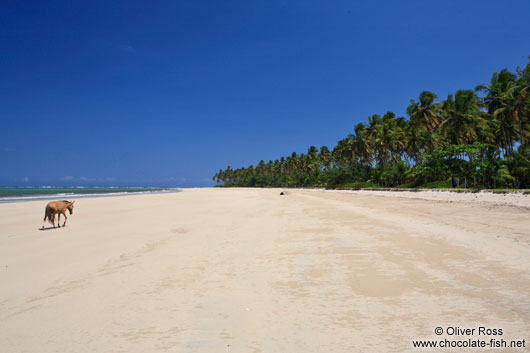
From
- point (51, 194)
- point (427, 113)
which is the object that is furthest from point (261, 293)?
point (51, 194)

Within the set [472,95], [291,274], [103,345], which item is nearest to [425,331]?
[291,274]

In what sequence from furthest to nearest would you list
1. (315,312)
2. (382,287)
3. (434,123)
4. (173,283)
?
(434,123), (173,283), (382,287), (315,312)

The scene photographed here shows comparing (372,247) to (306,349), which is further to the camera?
(372,247)

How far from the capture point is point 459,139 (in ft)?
140

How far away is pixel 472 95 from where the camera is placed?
137 feet

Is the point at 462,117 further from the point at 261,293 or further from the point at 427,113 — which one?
the point at 261,293

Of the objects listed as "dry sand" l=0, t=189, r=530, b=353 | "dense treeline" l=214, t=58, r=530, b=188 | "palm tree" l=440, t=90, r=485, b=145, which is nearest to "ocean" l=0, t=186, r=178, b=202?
"dry sand" l=0, t=189, r=530, b=353

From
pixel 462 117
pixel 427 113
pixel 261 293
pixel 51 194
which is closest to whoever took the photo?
pixel 261 293

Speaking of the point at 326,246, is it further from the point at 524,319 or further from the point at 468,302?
the point at 524,319

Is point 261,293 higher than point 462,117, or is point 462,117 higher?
point 462,117

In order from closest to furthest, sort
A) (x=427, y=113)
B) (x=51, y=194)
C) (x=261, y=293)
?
(x=261, y=293) < (x=427, y=113) < (x=51, y=194)

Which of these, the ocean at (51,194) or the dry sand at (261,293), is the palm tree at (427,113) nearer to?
the dry sand at (261,293)

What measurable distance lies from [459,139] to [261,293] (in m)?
50.8

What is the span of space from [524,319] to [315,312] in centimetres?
239
